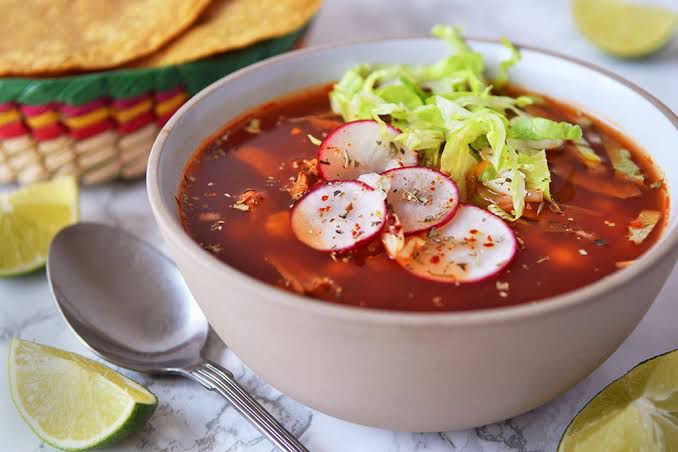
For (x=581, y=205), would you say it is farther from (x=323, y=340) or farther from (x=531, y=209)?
(x=323, y=340)

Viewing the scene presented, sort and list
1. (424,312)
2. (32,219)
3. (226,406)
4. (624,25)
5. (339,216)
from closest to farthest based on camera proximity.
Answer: (424,312)
(339,216)
(226,406)
(32,219)
(624,25)

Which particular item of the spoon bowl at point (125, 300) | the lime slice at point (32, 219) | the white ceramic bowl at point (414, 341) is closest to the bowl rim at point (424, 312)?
the white ceramic bowl at point (414, 341)

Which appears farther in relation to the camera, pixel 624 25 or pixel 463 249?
pixel 624 25

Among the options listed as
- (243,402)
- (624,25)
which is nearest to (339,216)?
(243,402)

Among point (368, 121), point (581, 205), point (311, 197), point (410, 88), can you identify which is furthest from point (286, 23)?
point (581, 205)

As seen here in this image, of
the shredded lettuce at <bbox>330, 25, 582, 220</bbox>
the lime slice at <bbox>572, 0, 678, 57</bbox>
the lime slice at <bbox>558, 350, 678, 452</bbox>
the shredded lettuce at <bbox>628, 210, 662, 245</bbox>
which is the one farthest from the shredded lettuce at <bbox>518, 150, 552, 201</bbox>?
the lime slice at <bbox>572, 0, 678, 57</bbox>

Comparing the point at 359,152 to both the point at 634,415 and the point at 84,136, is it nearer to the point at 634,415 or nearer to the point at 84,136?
Result: the point at 634,415

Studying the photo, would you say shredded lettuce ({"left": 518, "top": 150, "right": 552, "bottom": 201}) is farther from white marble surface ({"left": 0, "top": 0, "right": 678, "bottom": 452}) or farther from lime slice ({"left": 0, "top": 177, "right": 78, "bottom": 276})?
lime slice ({"left": 0, "top": 177, "right": 78, "bottom": 276})
